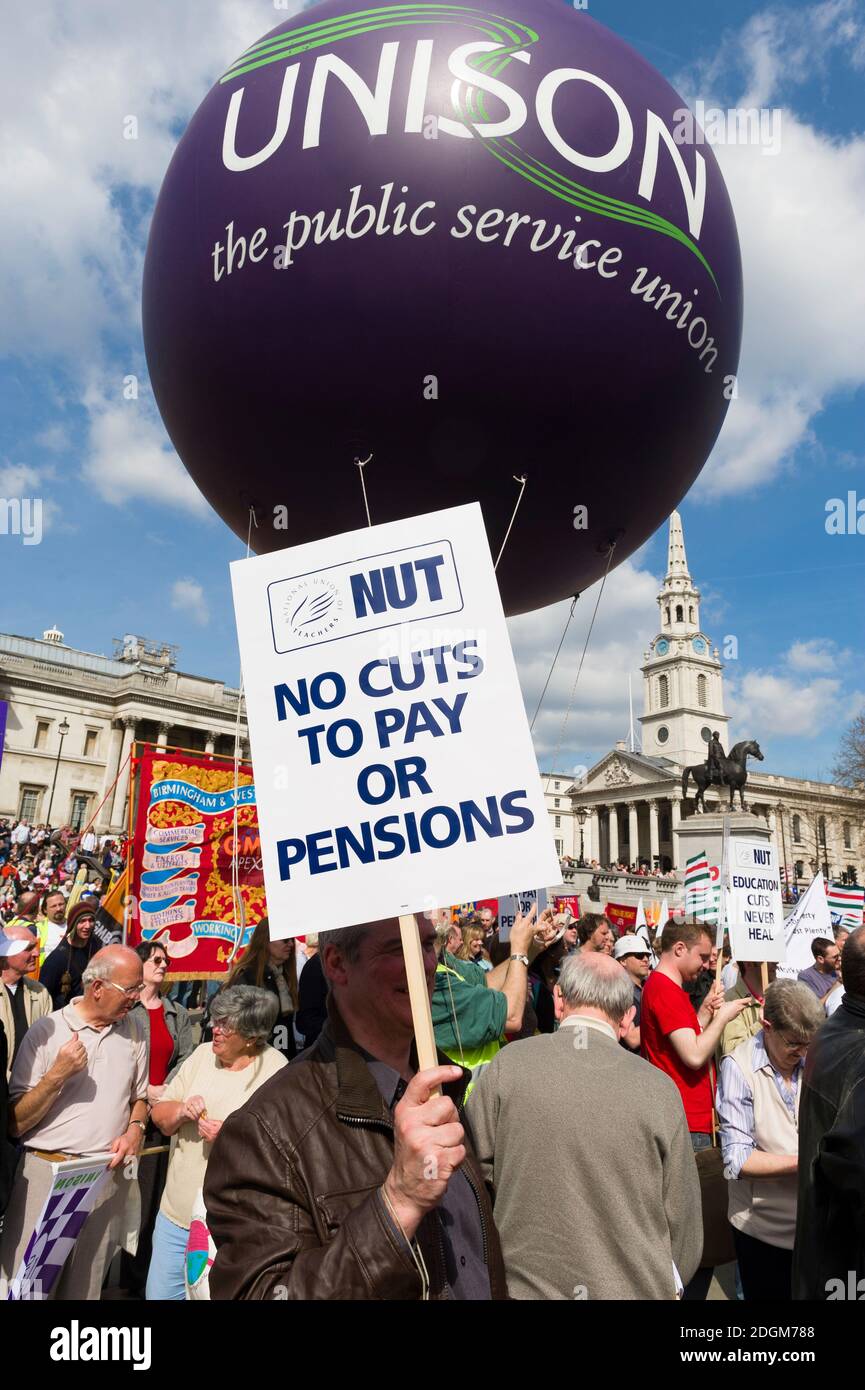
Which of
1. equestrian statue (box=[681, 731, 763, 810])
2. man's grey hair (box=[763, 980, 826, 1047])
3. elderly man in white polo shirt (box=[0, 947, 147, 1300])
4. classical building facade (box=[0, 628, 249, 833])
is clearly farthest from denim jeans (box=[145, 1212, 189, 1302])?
classical building facade (box=[0, 628, 249, 833])

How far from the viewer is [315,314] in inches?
123

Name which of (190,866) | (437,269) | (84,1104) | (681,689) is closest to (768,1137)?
(84,1104)

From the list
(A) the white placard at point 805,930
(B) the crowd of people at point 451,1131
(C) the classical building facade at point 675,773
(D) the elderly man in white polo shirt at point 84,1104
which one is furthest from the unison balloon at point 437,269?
(C) the classical building facade at point 675,773

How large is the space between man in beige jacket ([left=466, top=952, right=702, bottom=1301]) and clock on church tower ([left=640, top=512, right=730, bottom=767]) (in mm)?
89690

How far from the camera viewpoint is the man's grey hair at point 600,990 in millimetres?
2906

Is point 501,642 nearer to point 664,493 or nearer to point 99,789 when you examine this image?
point 664,493

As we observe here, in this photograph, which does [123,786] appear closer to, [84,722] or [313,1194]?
[84,722]

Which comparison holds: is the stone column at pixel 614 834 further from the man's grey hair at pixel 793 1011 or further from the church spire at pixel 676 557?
the man's grey hair at pixel 793 1011

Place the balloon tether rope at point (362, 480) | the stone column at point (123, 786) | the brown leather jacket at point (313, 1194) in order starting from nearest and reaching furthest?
the brown leather jacket at point (313, 1194), the balloon tether rope at point (362, 480), the stone column at point (123, 786)

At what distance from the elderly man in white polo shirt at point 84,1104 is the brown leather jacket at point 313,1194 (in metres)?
2.31

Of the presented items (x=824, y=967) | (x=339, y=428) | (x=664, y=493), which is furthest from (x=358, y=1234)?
(x=824, y=967)

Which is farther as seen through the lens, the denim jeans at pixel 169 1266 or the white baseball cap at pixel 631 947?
the white baseball cap at pixel 631 947

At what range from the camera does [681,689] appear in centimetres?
9256

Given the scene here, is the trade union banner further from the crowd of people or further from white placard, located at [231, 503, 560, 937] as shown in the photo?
white placard, located at [231, 503, 560, 937]
